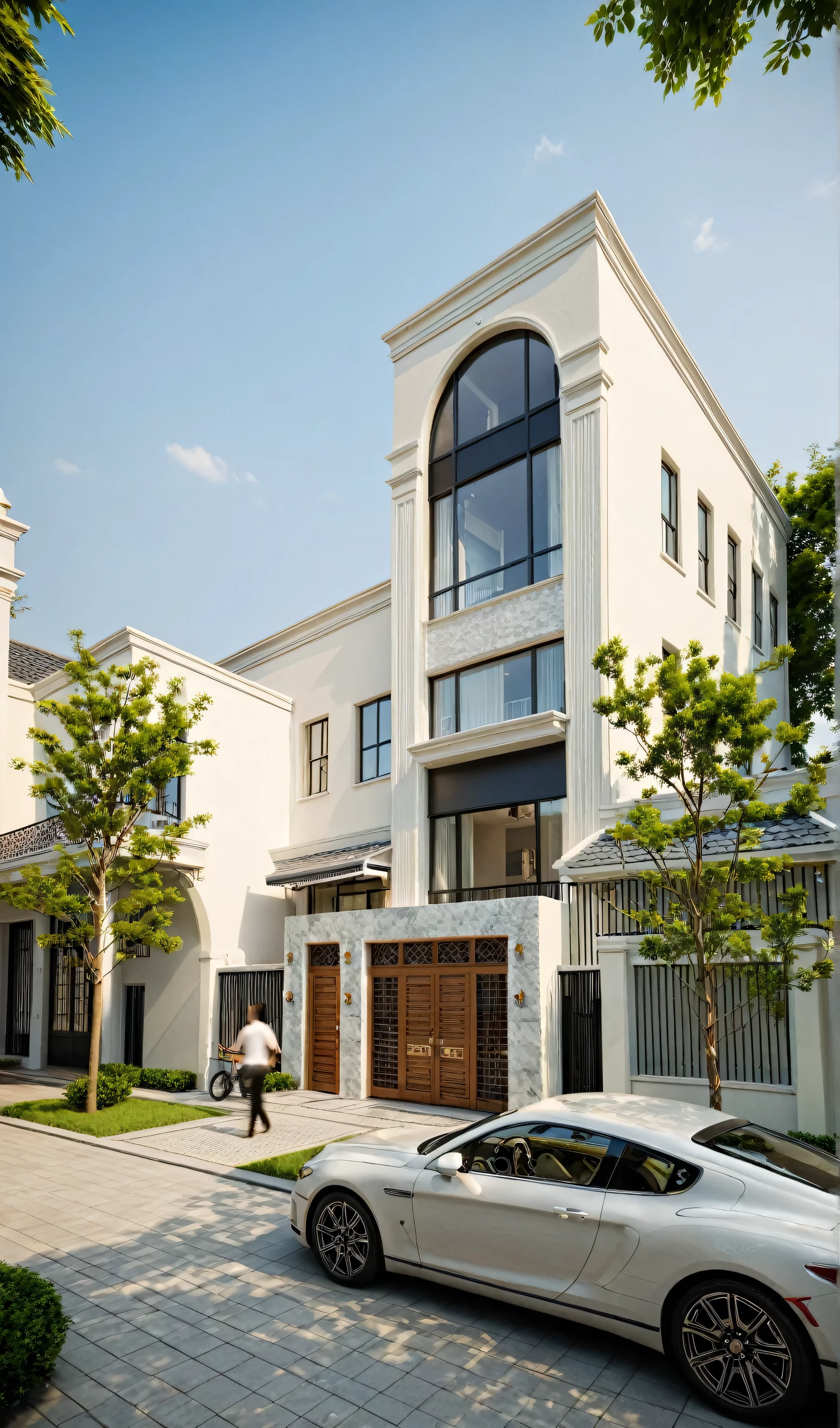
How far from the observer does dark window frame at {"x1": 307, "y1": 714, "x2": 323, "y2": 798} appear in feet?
70.8

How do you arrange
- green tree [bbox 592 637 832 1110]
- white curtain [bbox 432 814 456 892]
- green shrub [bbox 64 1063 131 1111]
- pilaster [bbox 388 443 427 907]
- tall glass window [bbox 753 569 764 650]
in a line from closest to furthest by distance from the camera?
green tree [bbox 592 637 832 1110], green shrub [bbox 64 1063 131 1111], white curtain [bbox 432 814 456 892], pilaster [bbox 388 443 427 907], tall glass window [bbox 753 569 764 650]

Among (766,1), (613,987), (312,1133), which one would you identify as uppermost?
(766,1)

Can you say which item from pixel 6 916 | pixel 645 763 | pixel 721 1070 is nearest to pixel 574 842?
pixel 721 1070

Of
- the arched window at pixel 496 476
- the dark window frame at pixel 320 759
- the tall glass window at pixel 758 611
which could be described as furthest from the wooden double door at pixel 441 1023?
the tall glass window at pixel 758 611

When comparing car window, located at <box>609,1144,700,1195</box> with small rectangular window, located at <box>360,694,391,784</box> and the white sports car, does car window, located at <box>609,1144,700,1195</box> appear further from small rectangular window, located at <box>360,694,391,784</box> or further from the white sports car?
small rectangular window, located at <box>360,694,391,784</box>

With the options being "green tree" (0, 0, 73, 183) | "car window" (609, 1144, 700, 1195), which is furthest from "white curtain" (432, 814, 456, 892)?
"green tree" (0, 0, 73, 183)

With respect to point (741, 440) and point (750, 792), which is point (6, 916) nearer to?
point (750, 792)

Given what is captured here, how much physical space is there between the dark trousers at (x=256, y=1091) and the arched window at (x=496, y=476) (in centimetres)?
938

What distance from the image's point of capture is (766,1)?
4863 mm

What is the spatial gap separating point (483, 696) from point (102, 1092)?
945cm

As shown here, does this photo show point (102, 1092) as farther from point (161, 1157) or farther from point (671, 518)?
point (671, 518)

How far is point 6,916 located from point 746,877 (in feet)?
63.5

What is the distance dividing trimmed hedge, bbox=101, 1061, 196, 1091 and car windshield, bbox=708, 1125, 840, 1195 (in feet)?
45.4

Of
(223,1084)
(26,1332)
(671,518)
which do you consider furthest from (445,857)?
(26,1332)
